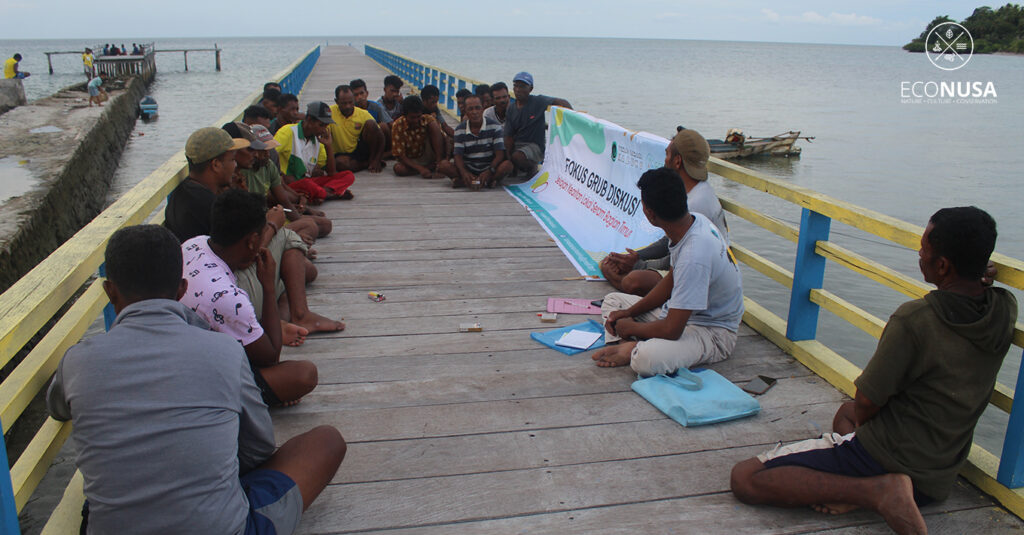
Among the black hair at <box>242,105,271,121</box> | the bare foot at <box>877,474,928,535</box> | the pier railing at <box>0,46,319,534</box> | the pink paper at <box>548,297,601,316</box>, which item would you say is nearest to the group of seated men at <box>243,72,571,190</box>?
the black hair at <box>242,105,271,121</box>

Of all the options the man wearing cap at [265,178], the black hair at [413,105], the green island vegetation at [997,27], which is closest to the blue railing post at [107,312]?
the man wearing cap at [265,178]

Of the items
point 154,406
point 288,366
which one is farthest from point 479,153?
point 154,406

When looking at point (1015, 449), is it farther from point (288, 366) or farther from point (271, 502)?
point (288, 366)

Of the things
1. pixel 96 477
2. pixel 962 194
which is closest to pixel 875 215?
pixel 96 477

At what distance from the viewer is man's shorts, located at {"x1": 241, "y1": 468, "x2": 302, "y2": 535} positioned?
2242 millimetres

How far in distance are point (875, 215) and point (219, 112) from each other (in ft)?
114

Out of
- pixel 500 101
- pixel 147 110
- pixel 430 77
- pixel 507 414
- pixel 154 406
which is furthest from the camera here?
pixel 147 110

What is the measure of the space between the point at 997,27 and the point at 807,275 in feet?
353

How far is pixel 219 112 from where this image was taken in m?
33.6

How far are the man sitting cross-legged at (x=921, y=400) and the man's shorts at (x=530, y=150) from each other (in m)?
6.15

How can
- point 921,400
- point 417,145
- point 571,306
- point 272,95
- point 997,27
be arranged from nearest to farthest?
point 921,400, point 571,306, point 272,95, point 417,145, point 997,27

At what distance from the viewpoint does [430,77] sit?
18.1m

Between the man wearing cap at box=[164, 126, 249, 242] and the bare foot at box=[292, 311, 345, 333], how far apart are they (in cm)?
76

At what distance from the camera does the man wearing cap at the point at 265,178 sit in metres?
5.22
